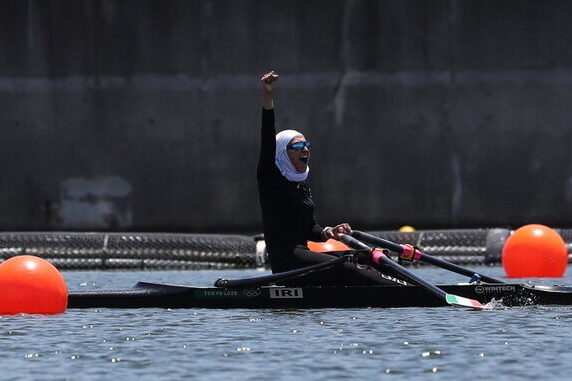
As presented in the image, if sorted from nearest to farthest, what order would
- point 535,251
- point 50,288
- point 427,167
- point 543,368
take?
point 543,368 → point 50,288 → point 535,251 → point 427,167

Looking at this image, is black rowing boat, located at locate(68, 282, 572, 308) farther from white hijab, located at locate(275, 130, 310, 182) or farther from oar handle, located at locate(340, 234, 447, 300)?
white hijab, located at locate(275, 130, 310, 182)

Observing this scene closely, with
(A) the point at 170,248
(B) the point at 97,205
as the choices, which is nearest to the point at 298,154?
(A) the point at 170,248

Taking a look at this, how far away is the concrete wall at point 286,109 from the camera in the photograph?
75.7ft

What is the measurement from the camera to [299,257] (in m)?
12.5

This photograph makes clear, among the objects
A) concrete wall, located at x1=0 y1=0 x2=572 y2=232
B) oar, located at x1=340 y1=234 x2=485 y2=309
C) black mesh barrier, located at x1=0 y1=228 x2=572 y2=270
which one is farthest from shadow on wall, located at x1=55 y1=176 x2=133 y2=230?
oar, located at x1=340 y1=234 x2=485 y2=309

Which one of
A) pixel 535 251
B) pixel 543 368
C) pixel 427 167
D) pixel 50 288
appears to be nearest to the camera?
pixel 543 368

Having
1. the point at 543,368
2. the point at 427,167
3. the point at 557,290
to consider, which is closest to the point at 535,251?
the point at 557,290

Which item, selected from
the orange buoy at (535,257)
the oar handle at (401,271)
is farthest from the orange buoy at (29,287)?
the orange buoy at (535,257)

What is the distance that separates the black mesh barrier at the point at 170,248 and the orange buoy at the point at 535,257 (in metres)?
2.56

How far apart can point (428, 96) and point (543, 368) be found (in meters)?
14.8

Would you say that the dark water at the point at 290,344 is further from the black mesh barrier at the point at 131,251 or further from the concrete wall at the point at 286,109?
the concrete wall at the point at 286,109

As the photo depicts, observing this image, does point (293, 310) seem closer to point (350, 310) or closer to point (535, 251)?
point (350, 310)

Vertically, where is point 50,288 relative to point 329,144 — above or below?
below

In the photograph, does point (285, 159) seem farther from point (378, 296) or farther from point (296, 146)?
point (378, 296)
